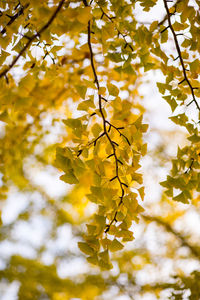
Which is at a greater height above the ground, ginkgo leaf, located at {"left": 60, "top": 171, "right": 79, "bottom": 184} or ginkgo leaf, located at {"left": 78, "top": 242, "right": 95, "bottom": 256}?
ginkgo leaf, located at {"left": 60, "top": 171, "right": 79, "bottom": 184}

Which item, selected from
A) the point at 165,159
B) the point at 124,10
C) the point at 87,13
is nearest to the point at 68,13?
the point at 87,13

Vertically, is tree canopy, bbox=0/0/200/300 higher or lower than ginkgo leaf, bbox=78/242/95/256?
higher

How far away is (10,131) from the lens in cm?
177

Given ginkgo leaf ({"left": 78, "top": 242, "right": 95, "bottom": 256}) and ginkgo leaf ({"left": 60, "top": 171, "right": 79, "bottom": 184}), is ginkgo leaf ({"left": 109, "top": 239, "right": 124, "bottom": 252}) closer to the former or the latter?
ginkgo leaf ({"left": 78, "top": 242, "right": 95, "bottom": 256})

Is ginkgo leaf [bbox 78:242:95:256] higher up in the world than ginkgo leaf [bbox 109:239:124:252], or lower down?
lower down

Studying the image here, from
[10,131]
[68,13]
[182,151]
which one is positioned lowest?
[68,13]

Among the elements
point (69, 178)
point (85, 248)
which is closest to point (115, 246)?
point (85, 248)

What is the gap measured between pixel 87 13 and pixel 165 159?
2.12 metres

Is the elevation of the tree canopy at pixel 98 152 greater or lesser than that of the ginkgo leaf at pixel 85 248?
greater

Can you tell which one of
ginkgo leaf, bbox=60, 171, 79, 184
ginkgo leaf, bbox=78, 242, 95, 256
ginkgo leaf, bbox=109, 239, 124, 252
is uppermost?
ginkgo leaf, bbox=60, 171, 79, 184

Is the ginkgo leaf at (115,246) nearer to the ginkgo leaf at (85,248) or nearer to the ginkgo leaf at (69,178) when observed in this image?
the ginkgo leaf at (85,248)

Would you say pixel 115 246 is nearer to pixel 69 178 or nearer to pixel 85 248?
pixel 85 248

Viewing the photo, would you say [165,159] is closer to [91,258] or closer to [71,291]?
[71,291]

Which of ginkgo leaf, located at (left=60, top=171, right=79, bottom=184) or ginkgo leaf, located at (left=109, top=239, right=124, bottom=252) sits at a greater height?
ginkgo leaf, located at (left=60, top=171, right=79, bottom=184)
